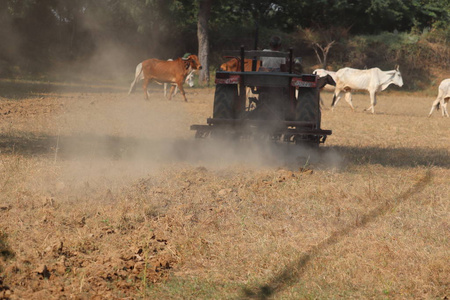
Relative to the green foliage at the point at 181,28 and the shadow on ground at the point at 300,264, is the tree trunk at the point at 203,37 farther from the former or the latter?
the shadow on ground at the point at 300,264

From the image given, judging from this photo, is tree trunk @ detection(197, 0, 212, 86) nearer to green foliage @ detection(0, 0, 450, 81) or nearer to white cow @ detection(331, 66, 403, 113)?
green foliage @ detection(0, 0, 450, 81)

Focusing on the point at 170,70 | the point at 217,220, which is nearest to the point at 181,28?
the point at 170,70

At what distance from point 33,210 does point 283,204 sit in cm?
238

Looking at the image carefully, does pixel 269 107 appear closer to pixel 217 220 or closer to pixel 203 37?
pixel 217 220

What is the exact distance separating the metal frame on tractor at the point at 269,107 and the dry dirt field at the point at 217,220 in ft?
1.52

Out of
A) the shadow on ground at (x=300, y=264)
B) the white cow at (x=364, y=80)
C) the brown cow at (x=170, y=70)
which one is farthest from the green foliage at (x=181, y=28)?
the shadow on ground at (x=300, y=264)

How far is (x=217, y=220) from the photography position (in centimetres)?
531

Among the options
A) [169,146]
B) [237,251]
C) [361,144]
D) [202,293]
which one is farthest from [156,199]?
[361,144]

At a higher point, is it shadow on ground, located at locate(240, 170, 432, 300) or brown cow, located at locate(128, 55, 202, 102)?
brown cow, located at locate(128, 55, 202, 102)

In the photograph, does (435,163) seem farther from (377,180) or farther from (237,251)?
(237,251)

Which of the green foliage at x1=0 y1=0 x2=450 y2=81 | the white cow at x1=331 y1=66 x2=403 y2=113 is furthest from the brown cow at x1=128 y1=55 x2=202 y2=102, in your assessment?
the green foliage at x1=0 y1=0 x2=450 y2=81

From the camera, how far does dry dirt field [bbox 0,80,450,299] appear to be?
3965 millimetres

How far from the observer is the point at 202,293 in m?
3.88

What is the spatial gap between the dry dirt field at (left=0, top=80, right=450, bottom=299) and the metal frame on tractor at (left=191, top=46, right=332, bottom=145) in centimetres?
46
